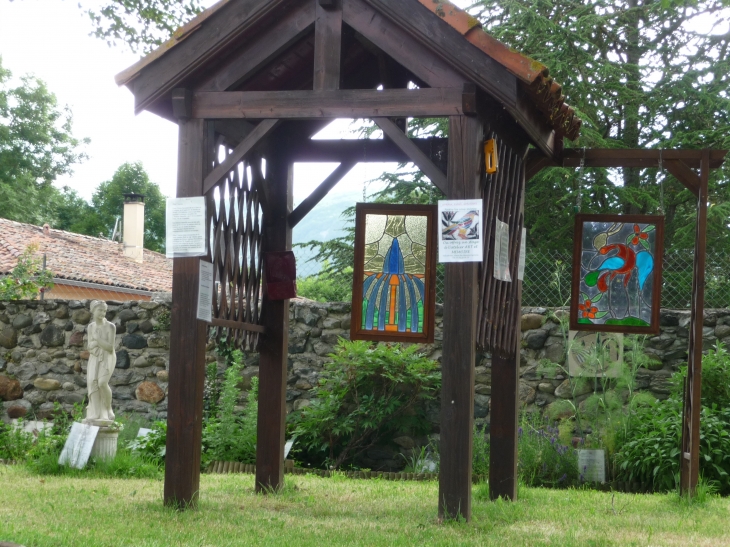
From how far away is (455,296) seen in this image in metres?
5.97

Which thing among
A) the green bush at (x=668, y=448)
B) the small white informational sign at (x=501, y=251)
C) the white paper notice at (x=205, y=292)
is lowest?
the green bush at (x=668, y=448)

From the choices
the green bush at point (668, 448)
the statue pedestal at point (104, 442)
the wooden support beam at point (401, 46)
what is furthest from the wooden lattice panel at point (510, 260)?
the statue pedestal at point (104, 442)

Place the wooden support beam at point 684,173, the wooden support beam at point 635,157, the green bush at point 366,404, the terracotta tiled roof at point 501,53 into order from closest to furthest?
the terracotta tiled roof at point 501,53 → the wooden support beam at point 635,157 → the wooden support beam at point 684,173 → the green bush at point 366,404

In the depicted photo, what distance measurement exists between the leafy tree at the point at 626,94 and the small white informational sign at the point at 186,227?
11.2 meters

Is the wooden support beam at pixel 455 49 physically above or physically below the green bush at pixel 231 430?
above

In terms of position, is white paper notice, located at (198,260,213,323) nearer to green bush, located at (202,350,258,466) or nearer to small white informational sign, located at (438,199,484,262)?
small white informational sign, located at (438,199,484,262)

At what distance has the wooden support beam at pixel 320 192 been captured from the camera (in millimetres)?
7680

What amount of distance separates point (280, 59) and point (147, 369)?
542cm

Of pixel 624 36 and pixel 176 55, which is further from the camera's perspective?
pixel 624 36

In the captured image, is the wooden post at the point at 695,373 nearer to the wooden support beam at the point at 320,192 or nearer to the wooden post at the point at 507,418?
the wooden post at the point at 507,418

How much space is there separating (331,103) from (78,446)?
4.87 meters

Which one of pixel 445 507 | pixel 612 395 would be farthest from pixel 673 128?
pixel 445 507

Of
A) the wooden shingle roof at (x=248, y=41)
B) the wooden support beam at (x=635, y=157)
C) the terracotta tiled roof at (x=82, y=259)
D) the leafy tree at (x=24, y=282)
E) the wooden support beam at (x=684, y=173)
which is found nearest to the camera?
the wooden shingle roof at (x=248, y=41)

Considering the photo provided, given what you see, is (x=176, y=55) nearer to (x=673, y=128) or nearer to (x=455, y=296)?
(x=455, y=296)
